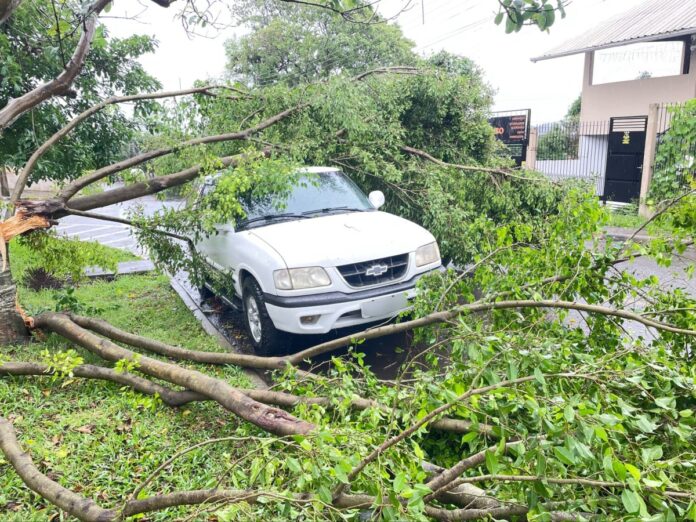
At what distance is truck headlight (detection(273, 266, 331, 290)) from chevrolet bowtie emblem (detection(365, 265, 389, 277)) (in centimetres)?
41

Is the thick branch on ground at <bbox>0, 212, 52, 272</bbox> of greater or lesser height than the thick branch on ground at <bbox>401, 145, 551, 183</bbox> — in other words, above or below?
below

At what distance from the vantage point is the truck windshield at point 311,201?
237 inches

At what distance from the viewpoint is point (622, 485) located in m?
1.67

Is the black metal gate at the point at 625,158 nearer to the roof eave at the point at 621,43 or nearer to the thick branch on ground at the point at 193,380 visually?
the roof eave at the point at 621,43

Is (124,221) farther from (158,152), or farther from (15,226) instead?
(15,226)

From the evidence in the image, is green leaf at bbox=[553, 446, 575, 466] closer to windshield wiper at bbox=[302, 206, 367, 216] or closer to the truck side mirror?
windshield wiper at bbox=[302, 206, 367, 216]

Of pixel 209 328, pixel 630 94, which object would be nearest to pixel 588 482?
pixel 209 328

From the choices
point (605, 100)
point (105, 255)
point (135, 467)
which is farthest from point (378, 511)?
point (605, 100)

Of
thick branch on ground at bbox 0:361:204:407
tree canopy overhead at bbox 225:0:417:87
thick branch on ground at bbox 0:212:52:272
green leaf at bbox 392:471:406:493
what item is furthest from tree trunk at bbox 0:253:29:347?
tree canopy overhead at bbox 225:0:417:87

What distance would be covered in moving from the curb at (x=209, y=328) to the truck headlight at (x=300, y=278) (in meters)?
0.81

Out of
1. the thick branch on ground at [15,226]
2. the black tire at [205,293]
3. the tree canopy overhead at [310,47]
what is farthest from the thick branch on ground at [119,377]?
the tree canopy overhead at [310,47]

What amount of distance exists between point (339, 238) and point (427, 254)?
944 millimetres

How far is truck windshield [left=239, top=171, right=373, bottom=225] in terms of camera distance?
19.7ft

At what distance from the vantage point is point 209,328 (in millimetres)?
6492
